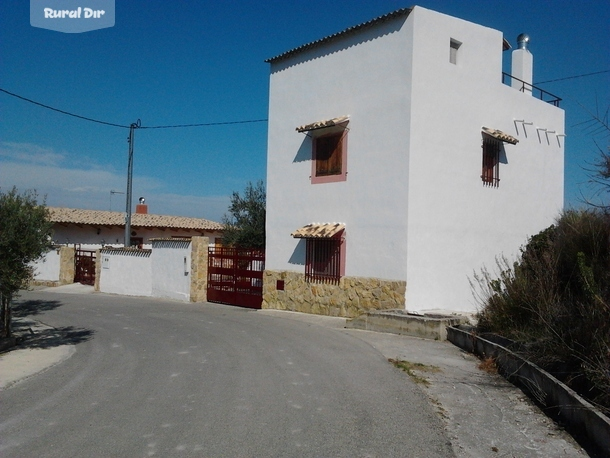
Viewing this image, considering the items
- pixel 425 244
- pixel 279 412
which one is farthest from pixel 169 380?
pixel 425 244

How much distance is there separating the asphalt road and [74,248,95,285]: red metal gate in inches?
606

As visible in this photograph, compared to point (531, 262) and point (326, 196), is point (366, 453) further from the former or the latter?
point (326, 196)

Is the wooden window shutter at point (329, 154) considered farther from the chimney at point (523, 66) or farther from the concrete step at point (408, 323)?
the chimney at point (523, 66)

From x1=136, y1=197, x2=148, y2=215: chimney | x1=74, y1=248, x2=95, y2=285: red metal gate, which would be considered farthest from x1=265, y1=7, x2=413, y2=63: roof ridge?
x1=136, y1=197, x2=148, y2=215: chimney

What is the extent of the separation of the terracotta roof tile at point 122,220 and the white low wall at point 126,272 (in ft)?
31.9

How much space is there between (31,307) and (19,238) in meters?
9.31

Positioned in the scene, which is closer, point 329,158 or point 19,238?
point 19,238

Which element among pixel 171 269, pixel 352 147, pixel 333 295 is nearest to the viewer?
pixel 352 147

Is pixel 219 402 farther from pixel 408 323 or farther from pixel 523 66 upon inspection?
pixel 523 66

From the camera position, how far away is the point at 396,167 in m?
14.8

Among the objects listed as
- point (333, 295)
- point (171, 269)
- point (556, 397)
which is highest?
point (171, 269)

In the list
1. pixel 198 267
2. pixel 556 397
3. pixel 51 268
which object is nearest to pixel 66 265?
pixel 51 268

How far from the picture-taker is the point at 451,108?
50.8 feet

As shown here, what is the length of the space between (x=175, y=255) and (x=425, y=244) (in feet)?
33.9
